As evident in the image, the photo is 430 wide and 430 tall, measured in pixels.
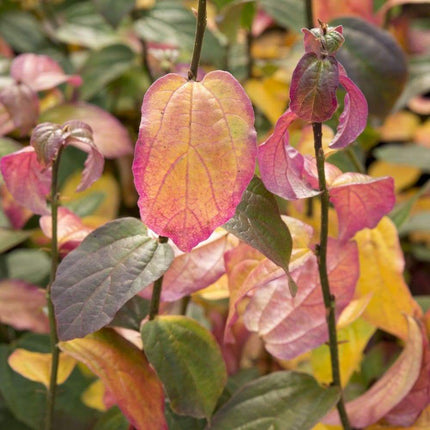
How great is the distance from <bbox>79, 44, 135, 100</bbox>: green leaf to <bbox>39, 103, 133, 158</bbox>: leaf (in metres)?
0.15

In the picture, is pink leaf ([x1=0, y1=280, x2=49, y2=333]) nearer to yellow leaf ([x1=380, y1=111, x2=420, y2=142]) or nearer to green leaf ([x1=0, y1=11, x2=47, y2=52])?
green leaf ([x1=0, y1=11, x2=47, y2=52])

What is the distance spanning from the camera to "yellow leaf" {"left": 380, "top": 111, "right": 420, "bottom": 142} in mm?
1080

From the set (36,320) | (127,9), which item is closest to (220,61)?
(127,9)

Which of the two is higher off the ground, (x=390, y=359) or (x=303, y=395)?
(x=303, y=395)

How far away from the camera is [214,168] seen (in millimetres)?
413

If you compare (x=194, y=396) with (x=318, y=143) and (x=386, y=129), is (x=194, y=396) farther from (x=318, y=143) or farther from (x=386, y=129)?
(x=386, y=129)

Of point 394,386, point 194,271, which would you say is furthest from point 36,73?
point 394,386

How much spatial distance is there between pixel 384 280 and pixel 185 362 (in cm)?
20

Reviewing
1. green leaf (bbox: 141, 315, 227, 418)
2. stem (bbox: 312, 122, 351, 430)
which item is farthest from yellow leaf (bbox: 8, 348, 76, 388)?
stem (bbox: 312, 122, 351, 430)

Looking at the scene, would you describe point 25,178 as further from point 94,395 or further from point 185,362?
point 94,395

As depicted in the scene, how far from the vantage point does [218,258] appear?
1.78ft

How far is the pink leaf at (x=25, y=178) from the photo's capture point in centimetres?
52

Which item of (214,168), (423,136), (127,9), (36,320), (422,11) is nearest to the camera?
(214,168)

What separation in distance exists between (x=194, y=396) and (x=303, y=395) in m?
0.09
